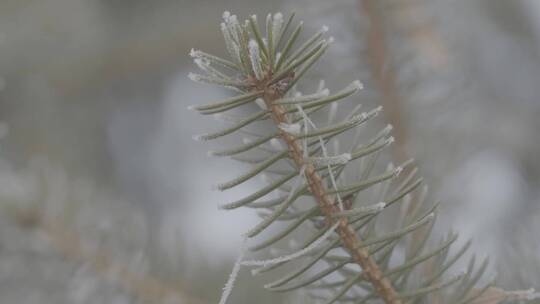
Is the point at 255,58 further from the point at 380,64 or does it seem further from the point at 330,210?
the point at 380,64

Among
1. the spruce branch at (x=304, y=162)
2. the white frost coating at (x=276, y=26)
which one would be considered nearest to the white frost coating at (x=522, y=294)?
the spruce branch at (x=304, y=162)

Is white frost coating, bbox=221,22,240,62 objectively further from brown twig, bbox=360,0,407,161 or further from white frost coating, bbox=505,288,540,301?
brown twig, bbox=360,0,407,161

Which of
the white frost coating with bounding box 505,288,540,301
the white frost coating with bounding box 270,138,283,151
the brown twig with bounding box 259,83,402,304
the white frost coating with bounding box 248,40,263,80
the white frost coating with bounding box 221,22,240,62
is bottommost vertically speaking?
the white frost coating with bounding box 505,288,540,301

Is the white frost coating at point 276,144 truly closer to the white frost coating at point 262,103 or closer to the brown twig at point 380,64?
the white frost coating at point 262,103

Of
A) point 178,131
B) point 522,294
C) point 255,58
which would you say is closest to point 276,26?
point 255,58

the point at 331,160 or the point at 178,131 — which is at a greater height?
the point at 178,131

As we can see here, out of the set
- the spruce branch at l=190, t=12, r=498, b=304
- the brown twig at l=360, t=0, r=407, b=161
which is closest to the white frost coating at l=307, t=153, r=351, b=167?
the spruce branch at l=190, t=12, r=498, b=304
